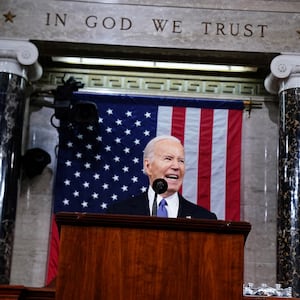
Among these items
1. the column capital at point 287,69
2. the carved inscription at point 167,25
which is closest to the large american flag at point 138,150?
the column capital at point 287,69

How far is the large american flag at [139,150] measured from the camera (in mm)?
10133

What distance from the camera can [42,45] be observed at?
9.97m

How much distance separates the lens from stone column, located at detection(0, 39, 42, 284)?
365 inches

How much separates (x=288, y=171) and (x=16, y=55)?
12.1ft

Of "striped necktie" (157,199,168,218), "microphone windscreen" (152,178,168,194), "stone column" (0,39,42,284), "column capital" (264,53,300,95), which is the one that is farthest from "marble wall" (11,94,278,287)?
"microphone windscreen" (152,178,168,194)

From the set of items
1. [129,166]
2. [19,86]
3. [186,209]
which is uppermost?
[19,86]

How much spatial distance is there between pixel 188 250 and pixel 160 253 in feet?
0.51

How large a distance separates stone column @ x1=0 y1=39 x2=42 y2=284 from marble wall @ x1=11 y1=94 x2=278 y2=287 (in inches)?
26.2

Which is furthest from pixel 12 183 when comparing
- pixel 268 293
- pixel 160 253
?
pixel 160 253

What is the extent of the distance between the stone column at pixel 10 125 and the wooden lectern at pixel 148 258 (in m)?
5.19

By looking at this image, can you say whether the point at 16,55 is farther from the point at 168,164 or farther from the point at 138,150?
the point at 168,164

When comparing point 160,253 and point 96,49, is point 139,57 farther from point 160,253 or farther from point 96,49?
point 160,253

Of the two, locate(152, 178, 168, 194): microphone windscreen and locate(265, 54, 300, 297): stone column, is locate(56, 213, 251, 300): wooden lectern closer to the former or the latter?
locate(152, 178, 168, 194): microphone windscreen

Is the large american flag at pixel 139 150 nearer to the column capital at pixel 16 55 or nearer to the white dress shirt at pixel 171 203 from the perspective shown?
the column capital at pixel 16 55
